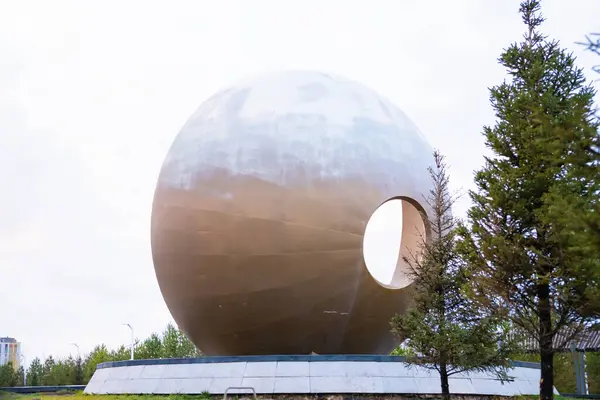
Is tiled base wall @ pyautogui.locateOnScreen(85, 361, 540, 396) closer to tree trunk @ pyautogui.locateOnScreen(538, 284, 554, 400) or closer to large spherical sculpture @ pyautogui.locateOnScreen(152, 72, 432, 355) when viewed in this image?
large spherical sculpture @ pyautogui.locateOnScreen(152, 72, 432, 355)

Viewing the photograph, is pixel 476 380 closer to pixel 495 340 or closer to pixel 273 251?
pixel 495 340

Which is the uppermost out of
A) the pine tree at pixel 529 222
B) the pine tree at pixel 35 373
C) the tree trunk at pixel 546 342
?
the pine tree at pixel 529 222

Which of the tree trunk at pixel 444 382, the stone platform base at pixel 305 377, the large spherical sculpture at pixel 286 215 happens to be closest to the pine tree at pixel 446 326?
the tree trunk at pixel 444 382

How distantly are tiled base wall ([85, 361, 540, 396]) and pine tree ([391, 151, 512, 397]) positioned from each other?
0.84 m

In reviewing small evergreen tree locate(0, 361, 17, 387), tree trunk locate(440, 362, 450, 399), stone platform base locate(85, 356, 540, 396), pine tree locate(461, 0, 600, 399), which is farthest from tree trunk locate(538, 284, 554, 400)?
small evergreen tree locate(0, 361, 17, 387)

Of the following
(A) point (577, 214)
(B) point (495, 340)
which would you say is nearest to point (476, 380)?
(B) point (495, 340)

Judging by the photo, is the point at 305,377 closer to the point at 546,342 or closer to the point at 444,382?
the point at 444,382

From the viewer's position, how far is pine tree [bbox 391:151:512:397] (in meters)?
15.5

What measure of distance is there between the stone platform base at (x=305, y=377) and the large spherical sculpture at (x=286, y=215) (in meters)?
1.46

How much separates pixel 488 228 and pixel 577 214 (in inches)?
308

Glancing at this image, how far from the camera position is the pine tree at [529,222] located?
47.2 ft

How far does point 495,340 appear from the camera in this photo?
15.7 m

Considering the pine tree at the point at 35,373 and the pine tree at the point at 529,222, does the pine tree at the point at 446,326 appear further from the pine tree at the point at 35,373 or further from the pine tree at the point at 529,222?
the pine tree at the point at 35,373

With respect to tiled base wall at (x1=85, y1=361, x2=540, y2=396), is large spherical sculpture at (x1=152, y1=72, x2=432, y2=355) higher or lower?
higher
